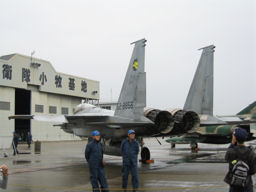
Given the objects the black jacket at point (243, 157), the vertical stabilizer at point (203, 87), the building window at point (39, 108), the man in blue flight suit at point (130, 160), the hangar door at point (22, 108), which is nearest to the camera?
the black jacket at point (243, 157)

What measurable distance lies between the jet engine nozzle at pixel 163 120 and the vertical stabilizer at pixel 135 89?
2.00ft

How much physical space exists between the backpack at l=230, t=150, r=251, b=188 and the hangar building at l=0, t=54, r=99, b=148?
32158 millimetres

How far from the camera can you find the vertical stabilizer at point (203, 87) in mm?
15523

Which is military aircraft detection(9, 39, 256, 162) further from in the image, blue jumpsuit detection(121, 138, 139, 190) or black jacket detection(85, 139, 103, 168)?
black jacket detection(85, 139, 103, 168)

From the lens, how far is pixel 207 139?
22219 mm

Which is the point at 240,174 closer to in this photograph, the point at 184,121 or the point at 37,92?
the point at 184,121

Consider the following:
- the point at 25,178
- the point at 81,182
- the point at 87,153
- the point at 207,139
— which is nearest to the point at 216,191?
the point at 87,153

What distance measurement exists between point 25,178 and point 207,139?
15.7 metres

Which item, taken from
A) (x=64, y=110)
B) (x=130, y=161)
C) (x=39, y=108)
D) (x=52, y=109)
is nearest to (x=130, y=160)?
(x=130, y=161)

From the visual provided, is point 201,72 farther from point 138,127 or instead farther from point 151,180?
point 151,180

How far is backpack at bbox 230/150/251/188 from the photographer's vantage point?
12.4 feet

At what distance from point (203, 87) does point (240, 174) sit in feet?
40.0

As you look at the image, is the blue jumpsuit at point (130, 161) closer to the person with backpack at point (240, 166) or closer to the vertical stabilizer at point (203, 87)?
the person with backpack at point (240, 166)

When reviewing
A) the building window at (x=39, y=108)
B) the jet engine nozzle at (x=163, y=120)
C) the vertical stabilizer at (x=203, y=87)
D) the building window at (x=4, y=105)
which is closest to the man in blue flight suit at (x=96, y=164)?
the jet engine nozzle at (x=163, y=120)
